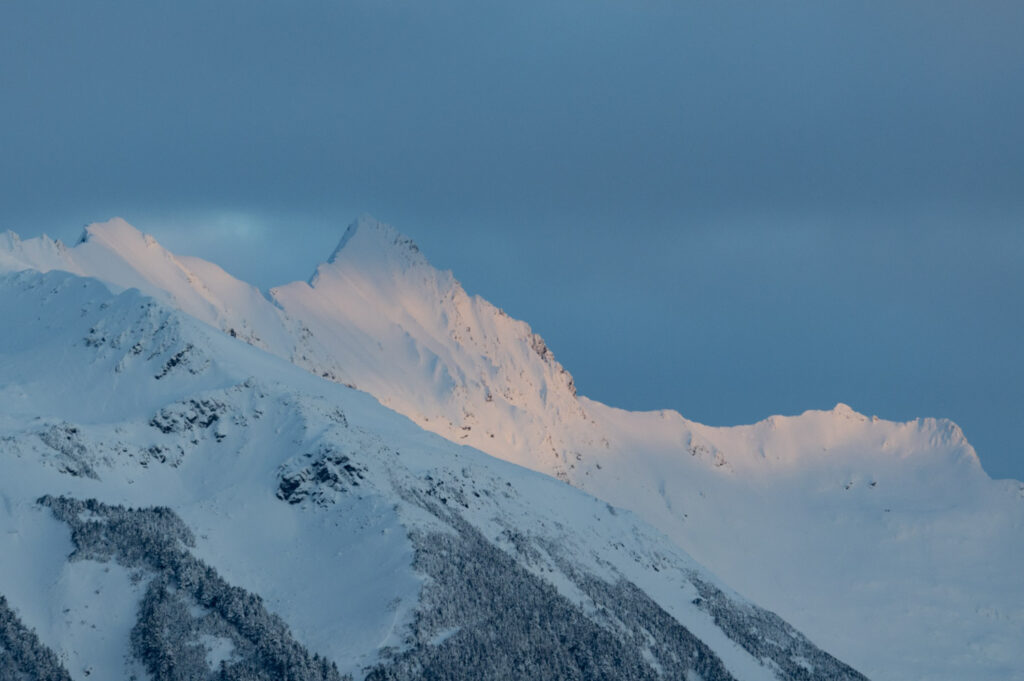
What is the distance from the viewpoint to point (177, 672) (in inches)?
6895

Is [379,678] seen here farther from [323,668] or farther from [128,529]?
[128,529]

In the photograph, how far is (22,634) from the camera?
174 meters

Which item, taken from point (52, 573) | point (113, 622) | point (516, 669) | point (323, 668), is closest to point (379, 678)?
point (323, 668)

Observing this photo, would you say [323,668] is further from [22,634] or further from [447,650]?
[22,634]

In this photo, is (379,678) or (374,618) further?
(374,618)

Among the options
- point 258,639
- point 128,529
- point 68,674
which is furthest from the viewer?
point 128,529

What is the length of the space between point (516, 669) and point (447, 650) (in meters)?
11.5

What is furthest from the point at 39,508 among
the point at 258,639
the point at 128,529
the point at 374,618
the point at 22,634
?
the point at 374,618

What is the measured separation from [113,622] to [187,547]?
2001cm

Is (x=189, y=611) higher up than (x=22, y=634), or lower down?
higher up

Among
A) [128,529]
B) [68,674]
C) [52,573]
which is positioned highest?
[128,529]

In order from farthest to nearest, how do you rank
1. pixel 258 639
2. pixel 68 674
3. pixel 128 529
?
pixel 128 529
pixel 258 639
pixel 68 674

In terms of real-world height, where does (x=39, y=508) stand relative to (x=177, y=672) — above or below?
above

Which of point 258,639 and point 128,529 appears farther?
point 128,529
